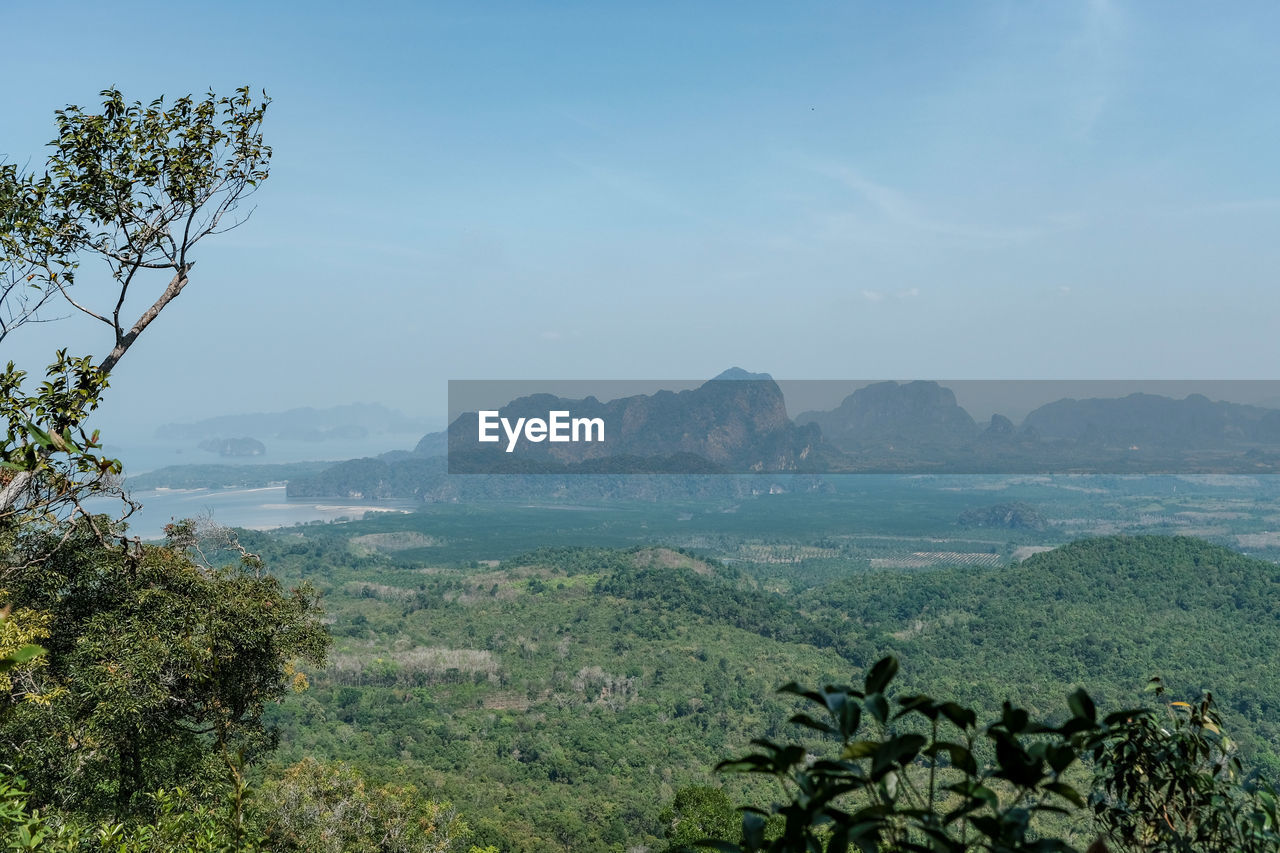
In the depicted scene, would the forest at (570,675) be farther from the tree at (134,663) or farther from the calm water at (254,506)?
the calm water at (254,506)

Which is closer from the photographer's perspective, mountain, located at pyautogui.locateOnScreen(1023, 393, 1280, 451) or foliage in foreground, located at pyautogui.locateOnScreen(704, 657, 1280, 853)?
foliage in foreground, located at pyautogui.locateOnScreen(704, 657, 1280, 853)

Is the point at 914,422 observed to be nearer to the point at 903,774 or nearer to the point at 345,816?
the point at 345,816

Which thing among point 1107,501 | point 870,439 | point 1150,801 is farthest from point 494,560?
point 870,439

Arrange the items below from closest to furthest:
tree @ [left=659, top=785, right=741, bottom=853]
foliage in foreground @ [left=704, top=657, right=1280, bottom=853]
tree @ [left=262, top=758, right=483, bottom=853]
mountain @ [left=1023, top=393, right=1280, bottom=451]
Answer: foliage in foreground @ [left=704, top=657, right=1280, bottom=853] < tree @ [left=262, top=758, right=483, bottom=853] < tree @ [left=659, top=785, right=741, bottom=853] < mountain @ [left=1023, top=393, right=1280, bottom=451]

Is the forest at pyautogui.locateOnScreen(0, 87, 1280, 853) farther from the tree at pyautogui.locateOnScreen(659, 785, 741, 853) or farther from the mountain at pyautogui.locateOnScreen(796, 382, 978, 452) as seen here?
the mountain at pyautogui.locateOnScreen(796, 382, 978, 452)

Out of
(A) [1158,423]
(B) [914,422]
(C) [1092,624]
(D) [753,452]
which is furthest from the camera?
(B) [914,422]

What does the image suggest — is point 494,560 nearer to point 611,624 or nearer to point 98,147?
point 611,624

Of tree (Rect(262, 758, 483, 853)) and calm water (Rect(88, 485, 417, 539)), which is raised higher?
tree (Rect(262, 758, 483, 853))

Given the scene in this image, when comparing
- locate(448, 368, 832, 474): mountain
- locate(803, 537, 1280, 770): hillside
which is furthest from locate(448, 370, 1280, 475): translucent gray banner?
locate(803, 537, 1280, 770): hillside

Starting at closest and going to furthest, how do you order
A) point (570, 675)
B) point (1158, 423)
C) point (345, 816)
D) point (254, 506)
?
point (345, 816) → point (570, 675) → point (254, 506) → point (1158, 423)

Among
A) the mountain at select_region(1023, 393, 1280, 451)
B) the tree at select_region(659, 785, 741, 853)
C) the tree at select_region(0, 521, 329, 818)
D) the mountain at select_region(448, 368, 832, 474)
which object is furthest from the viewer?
the mountain at select_region(1023, 393, 1280, 451)

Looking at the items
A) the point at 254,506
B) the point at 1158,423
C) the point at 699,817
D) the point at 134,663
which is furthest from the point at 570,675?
the point at 1158,423
